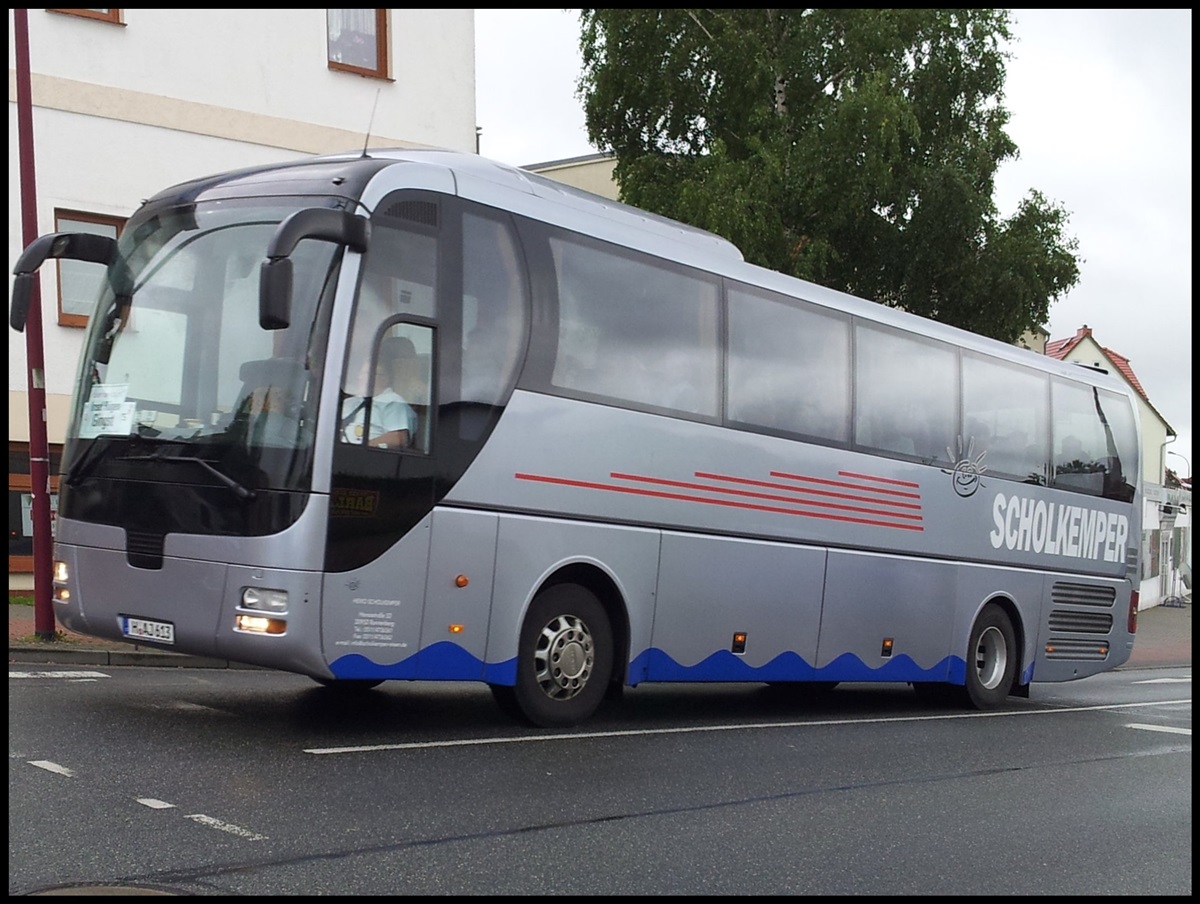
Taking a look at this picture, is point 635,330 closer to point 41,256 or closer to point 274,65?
point 41,256

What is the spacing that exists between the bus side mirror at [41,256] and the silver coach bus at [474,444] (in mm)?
22

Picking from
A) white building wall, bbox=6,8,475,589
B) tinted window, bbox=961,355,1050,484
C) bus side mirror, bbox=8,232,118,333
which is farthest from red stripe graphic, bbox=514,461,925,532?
white building wall, bbox=6,8,475,589

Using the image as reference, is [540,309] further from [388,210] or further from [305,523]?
[305,523]

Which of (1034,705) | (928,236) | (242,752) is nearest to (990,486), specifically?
(1034,705)

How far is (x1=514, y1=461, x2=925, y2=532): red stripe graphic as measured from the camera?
1022cm

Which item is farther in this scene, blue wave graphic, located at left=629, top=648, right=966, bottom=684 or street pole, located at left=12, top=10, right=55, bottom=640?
street pole, located at left=12, top=10, right=55, bottom=640

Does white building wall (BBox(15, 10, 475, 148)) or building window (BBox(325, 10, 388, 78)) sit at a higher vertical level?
building window (BBox(325, 10, 388, 78))

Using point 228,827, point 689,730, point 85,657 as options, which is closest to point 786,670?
point 689,730

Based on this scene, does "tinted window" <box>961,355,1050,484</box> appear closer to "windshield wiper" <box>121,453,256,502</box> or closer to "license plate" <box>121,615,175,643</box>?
"windshield wiper" <box>121,453,256,502</box>

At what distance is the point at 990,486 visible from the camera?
14.3 m

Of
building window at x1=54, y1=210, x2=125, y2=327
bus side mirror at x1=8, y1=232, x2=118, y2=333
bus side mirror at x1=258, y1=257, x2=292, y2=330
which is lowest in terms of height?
bus side mirror at x1=258, y1=257, x2=292, y2=330

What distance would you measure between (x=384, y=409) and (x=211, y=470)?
1.04m

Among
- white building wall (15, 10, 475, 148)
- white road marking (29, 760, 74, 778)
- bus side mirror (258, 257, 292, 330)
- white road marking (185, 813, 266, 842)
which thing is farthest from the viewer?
white building wall (15, 10, 475, 148)

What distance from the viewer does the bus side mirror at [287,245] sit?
7762mm
